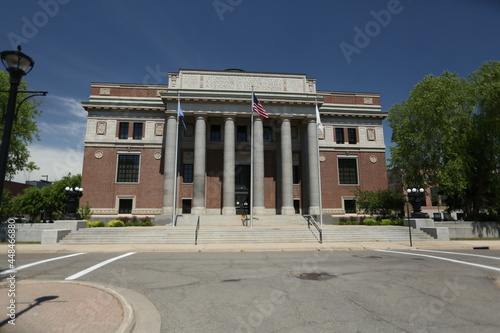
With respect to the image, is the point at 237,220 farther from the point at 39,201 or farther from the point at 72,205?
the point at 39,201

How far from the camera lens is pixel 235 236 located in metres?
21.7

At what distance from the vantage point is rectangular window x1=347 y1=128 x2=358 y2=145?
40.5 meters

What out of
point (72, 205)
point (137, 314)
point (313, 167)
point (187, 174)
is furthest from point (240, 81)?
point (137, 314)

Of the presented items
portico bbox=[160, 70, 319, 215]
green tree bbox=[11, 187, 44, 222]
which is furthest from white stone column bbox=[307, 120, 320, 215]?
green tree bbox=[11, 187, 44, 222]

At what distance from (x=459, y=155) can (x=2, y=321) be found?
33.6 meters

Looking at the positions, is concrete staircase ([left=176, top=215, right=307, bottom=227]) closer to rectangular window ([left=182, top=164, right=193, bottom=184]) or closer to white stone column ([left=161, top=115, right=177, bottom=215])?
white stone column ([left=161, top=115, right=177, bottom=215])

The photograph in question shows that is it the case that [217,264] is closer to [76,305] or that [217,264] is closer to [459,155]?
[76,305]

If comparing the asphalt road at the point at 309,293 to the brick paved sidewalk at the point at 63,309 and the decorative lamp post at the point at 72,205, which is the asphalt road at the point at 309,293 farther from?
the decorative lamp post at the point at 72,205

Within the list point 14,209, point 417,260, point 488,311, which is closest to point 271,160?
point 417,260

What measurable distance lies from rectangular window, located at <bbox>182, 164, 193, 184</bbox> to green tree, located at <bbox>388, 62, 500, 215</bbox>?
24.8 m

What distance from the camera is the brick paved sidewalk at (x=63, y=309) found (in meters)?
4.35

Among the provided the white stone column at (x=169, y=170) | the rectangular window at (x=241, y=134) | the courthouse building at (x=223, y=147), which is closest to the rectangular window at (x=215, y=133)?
the courthouse building at (x=223, y=147)

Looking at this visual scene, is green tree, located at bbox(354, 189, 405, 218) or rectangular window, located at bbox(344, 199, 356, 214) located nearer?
green tree, located at bbox(354, 189, 405, 218)

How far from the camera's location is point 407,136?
3073 cm
